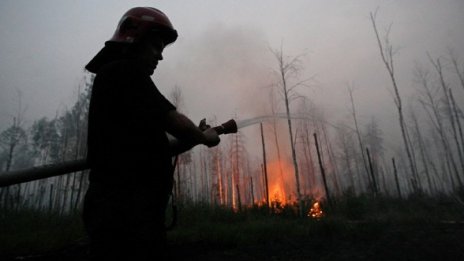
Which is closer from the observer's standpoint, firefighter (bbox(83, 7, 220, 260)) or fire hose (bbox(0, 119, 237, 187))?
firefighter (bbox(83, 7, 220, 260))

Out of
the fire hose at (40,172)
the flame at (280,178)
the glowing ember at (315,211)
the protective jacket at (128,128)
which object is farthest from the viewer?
the flame at (280,178)

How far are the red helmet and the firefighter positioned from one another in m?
0.34

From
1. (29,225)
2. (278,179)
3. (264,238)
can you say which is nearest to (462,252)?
(264,238)

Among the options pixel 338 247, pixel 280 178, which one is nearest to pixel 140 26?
pixel 338 247

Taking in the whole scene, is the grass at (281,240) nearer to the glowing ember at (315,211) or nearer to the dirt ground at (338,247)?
the dirt ground at (338,247)

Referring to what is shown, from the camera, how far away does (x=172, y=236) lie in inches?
307

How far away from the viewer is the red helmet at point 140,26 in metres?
1.85

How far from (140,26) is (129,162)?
3.11ft

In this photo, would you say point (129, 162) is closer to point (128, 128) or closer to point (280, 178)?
point (128, 128)

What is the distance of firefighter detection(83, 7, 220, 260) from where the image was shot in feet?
4.60

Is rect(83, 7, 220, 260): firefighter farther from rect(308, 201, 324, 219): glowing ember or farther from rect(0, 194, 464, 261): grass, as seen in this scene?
rect(308, 201, 324, 219): glowing ember

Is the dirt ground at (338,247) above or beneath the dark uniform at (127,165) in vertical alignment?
beneath

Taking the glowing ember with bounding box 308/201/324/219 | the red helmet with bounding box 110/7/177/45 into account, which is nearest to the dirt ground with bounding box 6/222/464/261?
the glowing ember with bounding box 308/201/324/219

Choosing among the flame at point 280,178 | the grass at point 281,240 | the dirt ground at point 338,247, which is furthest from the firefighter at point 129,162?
the flame at point 280,178
